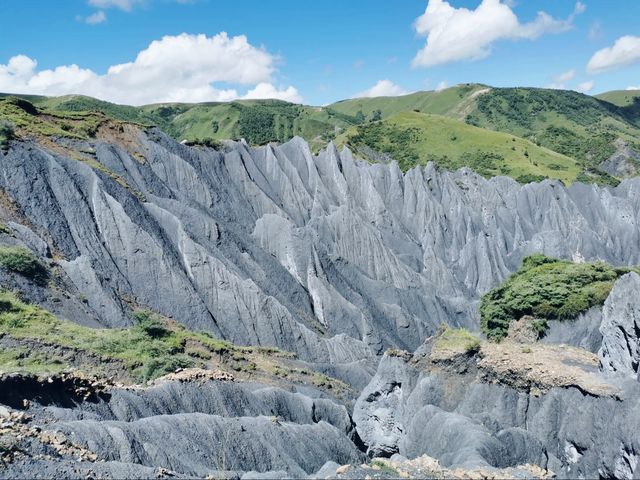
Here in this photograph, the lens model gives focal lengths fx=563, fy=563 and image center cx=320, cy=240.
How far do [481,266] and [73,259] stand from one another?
4734cm

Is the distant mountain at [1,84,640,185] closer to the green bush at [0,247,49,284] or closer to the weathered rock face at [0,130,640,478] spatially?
the weathered rock face at [0,130,640,478]

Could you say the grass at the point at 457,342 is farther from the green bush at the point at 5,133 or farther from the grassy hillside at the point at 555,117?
the grassy hillside at the point at 555,117

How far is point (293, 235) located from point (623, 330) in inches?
1214

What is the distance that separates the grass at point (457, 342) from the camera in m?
22.6

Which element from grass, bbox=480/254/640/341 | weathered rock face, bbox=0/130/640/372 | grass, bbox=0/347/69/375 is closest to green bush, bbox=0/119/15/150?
weathered rock face, bbox=0/130/640/372

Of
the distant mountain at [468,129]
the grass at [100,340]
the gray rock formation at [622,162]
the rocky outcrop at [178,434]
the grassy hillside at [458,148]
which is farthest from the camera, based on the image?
the gray rock formation at [622,162]

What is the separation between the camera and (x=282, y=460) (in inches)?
696

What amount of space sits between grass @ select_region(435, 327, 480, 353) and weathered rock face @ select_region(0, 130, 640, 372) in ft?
33.5

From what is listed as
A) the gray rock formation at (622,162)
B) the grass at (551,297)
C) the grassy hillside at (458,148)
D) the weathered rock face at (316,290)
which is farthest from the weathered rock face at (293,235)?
the gray rock formation at (622,162)

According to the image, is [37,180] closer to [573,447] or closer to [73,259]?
[73,259]

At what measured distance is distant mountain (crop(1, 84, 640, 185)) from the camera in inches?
4360

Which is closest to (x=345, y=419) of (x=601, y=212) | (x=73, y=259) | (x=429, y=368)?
(x=429, y=368)

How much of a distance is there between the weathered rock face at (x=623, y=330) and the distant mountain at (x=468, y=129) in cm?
5157

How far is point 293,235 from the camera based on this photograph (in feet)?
157
